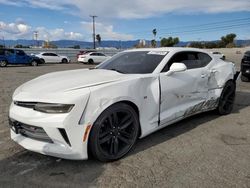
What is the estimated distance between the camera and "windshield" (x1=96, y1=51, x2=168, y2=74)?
439 centimetres

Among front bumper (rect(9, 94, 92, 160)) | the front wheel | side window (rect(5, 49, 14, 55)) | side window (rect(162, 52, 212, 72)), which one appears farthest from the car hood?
the front wheel

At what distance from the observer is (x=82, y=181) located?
3.19m

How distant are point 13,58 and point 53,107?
77.0 ft

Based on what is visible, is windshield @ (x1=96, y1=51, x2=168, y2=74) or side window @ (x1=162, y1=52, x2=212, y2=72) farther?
side window @ (x1=162, y1=52, x2=212, y2=72)

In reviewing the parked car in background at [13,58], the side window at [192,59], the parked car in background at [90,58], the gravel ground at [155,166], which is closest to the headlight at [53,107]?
the gravel ground at [155,166]

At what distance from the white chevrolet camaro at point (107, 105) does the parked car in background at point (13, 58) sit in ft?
71.0

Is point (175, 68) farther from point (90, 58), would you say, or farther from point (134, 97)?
point (90, 58)

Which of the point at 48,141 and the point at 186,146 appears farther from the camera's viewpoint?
the point at 186,146

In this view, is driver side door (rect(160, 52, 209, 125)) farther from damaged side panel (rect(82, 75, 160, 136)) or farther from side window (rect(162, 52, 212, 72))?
damaged side panel (rect(82, 75, 160, 136))

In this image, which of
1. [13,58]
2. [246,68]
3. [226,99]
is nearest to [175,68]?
[226,99]

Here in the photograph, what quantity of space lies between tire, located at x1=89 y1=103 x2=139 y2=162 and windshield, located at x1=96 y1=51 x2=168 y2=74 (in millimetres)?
834

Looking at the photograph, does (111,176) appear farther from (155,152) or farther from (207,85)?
(207,85)

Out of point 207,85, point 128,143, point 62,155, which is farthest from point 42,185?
point 207,85

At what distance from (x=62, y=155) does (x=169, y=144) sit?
1710 mm
